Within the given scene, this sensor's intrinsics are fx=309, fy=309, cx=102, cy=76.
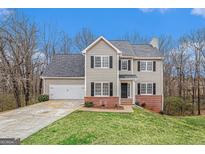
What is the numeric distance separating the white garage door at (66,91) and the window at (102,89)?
2.86 meters

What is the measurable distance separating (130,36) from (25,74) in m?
11.0

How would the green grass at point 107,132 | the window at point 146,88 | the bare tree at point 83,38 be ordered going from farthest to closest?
the bare tree at point 83,38
the window at point 146,88
the green grass at point 107,132

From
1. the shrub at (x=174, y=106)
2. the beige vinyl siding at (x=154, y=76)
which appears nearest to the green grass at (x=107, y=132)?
the beige vinyl siding at (x=154, y=76)

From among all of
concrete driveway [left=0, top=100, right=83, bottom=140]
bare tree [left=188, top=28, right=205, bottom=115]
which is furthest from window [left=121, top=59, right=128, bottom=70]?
bare tree [left=188, top=28, right=205, bottom=115]

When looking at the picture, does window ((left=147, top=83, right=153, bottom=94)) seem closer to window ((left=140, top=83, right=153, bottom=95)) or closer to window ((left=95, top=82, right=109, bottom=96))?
window ((left=140, top=83, right=153, bottom=95))

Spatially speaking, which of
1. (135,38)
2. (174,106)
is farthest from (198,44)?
(174,106)

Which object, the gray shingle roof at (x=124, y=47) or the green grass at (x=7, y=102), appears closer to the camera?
the gray shingle roof at (x=124, y=47)

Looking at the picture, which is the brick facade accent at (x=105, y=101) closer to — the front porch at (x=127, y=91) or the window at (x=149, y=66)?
the front porch at (x=127, y=91)

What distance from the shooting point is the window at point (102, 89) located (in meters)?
20.6

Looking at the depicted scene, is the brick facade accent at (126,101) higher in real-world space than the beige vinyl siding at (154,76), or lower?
lower

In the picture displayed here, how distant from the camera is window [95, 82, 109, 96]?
20.6 metres

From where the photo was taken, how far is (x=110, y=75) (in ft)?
67.9

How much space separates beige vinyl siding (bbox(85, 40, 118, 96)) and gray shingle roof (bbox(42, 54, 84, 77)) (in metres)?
2.88
